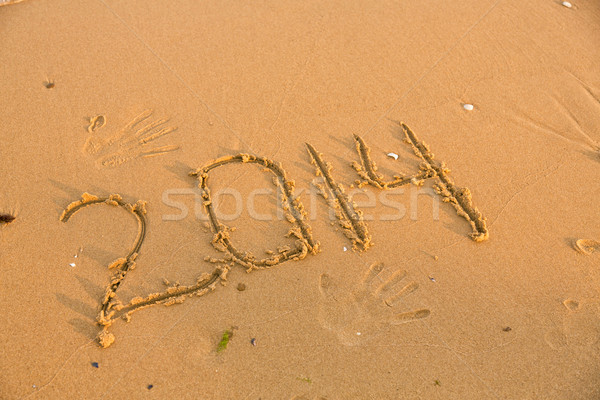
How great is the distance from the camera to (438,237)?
3.13 metres

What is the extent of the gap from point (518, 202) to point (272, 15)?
3.02m

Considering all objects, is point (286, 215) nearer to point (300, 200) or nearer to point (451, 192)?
point (300, 200)

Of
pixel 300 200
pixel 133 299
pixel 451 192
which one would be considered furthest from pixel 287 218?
pixel 451 192

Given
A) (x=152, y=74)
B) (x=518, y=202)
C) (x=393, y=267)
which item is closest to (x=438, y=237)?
(x=393, y=267)

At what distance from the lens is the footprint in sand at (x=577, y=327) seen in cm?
266

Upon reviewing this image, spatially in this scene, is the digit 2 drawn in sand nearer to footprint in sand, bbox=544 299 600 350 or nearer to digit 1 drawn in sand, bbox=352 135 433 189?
digit 1 drawn in sand, bbox=352 135 433 189

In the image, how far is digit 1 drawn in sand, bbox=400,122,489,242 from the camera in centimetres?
317

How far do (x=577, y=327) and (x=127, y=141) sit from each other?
3417 millimetres

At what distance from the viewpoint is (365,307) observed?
2758 millimetres

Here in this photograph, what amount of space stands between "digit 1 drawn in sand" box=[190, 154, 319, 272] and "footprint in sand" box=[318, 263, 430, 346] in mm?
278

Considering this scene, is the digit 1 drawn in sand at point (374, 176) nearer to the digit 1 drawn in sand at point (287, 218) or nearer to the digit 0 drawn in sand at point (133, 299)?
the digit 1 drawn in sand at point (287, 218)

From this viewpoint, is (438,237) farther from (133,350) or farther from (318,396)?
(133,350)

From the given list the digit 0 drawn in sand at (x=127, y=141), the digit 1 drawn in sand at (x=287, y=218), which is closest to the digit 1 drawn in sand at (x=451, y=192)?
the digit 1 drawn in sand at (x=287, y=218)

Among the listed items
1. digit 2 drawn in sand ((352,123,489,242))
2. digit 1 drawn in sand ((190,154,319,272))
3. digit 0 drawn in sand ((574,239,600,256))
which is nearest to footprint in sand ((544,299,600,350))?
digit 0 drawn in sand ((574,239,600,256))
